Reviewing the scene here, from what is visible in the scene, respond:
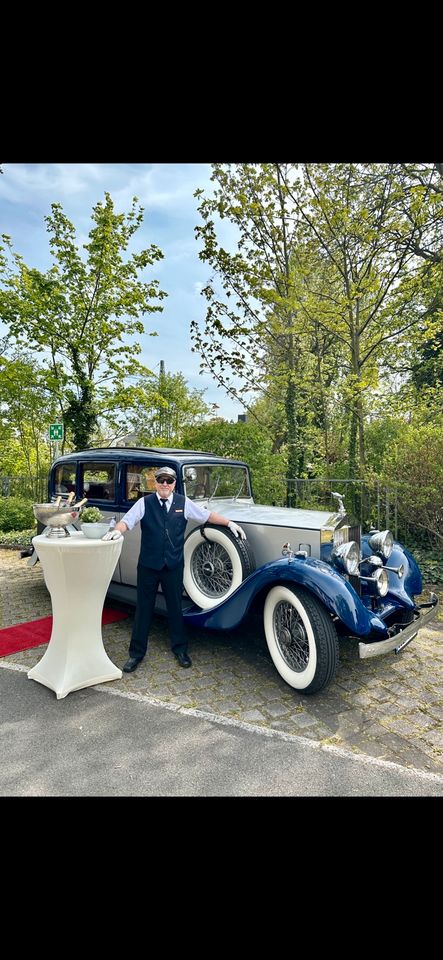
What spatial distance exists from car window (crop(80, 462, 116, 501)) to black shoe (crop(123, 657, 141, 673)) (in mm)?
1735

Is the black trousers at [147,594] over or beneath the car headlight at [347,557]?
beneath

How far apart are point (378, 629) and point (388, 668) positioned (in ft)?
2.38

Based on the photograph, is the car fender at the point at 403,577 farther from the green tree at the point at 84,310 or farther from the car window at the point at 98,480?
the green tree at the point at 84,310

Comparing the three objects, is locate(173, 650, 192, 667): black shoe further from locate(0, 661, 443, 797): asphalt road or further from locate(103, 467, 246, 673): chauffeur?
locate(0, 661, 443, 797): asphalt road

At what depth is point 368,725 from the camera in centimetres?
277

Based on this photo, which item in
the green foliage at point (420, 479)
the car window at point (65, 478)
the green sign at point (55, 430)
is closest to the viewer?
the car window at point (65, 478)

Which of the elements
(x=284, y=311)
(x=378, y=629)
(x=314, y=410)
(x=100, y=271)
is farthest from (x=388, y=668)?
(x=100, y=271)

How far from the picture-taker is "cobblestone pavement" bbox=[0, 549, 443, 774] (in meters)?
2.65

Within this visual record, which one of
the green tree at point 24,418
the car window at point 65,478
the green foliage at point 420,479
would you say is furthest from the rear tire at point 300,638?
the green tree at point 24,418

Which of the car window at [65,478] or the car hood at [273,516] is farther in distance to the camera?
the car window at [65,478]

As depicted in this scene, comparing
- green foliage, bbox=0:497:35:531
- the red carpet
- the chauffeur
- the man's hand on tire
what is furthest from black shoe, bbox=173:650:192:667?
green foliage, bbox=0:497:35:531

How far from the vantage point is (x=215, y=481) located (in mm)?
4707

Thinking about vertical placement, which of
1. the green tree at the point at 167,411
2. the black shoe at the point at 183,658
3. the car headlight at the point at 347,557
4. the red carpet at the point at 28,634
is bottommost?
the red carpet at the point at 28,634

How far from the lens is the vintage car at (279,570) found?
2.96 m
